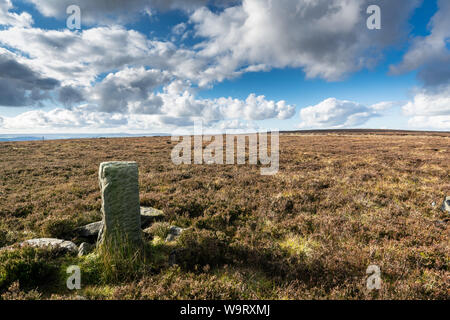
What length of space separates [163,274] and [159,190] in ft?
20.0

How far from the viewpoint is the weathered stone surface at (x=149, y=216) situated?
6555 mm

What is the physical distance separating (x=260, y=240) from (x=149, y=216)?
12.1 ft

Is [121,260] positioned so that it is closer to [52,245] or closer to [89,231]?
[52,245]

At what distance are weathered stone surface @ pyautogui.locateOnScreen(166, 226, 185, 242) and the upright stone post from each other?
1.04 meters

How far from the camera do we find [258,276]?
4242mm

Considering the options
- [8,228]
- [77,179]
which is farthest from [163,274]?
[77,179]

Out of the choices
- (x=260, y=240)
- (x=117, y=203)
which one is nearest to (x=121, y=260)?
(x=117, y=203)

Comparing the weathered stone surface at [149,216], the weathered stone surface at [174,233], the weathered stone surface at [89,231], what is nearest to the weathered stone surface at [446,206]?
the weathered stone surface at [174,233]

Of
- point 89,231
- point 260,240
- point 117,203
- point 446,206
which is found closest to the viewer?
point 117,203

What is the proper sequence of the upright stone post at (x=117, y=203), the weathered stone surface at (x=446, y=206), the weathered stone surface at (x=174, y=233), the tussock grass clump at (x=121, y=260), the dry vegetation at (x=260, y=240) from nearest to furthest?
the dry vegetation at (x=260, y=240) → the tussock grass clump at (x=121, y=260) → the upright stone post at (x=117, y=203) → the weathered stone surface at (x=174, y=233) → the weathered stone surface at (x=446, y=206)

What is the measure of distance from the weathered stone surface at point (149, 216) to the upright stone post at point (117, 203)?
186 cm

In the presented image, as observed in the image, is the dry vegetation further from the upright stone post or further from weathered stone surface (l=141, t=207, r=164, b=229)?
the upright stone post

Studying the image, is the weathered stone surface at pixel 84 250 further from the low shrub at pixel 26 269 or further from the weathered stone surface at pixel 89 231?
the weathered stone surface at pixel 89 231

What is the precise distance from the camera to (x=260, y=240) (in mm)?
5398
